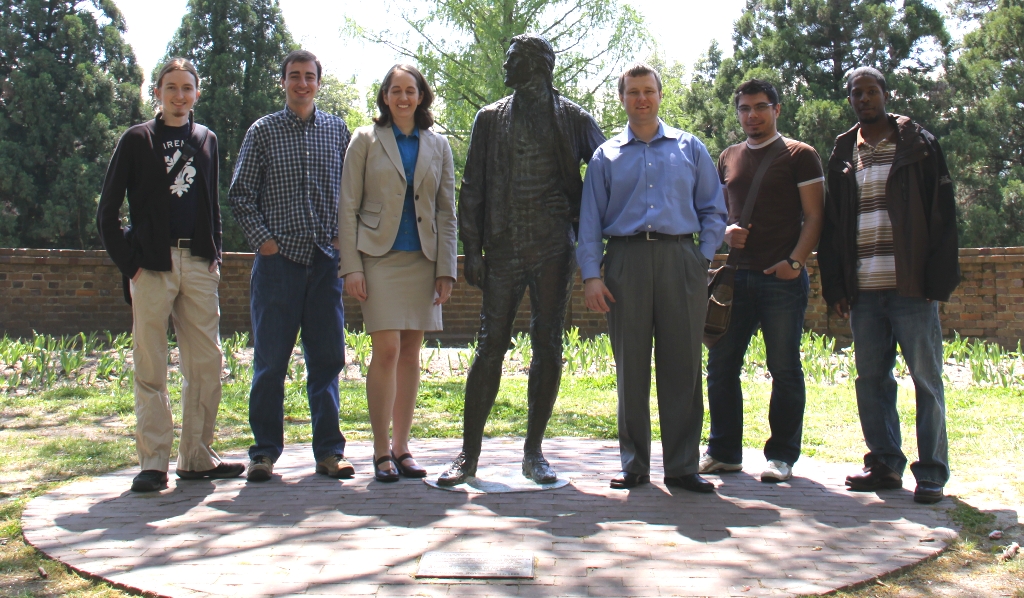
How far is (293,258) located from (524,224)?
4.20ft

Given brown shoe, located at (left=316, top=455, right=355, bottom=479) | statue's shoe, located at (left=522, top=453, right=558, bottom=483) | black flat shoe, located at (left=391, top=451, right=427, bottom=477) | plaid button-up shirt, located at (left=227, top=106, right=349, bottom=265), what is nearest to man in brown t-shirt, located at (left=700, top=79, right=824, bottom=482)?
statue's shoe, located at (left=522, top=453, right=558, bottom=483)

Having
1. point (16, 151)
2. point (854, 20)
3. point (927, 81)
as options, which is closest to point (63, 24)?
point (16, 151)

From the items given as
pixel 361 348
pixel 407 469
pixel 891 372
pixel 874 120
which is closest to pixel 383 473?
pixel 407 469

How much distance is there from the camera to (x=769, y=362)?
4957 mm

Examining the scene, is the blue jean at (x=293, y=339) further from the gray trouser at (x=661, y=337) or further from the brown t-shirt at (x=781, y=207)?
the brown t-shirt at (x=781, y=207)

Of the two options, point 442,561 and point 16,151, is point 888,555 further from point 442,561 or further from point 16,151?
point 16,151

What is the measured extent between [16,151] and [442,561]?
2419 centimetres

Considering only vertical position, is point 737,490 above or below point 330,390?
below

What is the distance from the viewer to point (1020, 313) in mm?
11664

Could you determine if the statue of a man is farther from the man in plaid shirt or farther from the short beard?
the short beard

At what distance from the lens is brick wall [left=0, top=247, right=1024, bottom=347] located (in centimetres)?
1180

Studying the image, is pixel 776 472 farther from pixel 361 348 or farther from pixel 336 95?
pixel 336 95

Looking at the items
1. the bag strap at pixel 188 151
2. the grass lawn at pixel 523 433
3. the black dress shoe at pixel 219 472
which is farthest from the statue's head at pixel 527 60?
the grass lawn at pixel 523 433

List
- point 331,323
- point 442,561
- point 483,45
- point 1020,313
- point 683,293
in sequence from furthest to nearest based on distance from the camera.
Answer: point 483,45
point 1020,313
point 331,323
point 683,293
point 442,561
